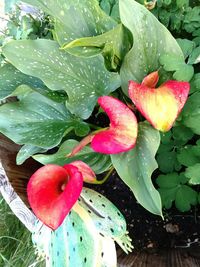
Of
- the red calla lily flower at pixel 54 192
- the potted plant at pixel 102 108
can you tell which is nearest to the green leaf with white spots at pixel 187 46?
the potted plant at pixel 102 108

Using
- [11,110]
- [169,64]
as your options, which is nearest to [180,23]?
[169,64]

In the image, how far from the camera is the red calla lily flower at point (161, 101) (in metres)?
0.49

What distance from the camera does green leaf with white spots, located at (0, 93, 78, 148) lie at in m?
0.58

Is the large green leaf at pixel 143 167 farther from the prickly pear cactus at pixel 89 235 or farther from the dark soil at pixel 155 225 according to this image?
the dark soil at pixel 155 225

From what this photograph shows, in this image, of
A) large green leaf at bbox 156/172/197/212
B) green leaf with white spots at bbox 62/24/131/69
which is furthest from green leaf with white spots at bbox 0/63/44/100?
large green leaf at bbox 156/172/197/212

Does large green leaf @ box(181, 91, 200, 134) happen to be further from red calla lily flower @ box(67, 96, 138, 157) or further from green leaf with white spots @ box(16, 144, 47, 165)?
green leaf with white spots @ box(16, 144, 47, 165)

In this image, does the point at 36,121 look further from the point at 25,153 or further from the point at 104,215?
the point at 104,215

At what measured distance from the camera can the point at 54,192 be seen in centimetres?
49

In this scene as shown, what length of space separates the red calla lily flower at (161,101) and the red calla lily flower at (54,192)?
0.09 m

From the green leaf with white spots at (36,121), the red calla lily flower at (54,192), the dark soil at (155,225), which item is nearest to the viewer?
the red calla lily flower at (54,192)

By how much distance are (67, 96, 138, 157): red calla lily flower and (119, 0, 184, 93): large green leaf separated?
82mm

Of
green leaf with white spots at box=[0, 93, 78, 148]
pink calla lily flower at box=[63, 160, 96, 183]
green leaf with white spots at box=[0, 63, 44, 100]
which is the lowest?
pink calla lily flower at box=[63, 160, 96, 183]

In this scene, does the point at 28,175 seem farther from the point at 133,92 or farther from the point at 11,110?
the point at 133,92

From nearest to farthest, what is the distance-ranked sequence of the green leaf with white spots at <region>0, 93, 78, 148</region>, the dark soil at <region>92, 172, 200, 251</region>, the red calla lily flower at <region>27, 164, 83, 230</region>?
1. the red calla lily flower at <region>27, 164, 83, 230</region>
2. the green leaf with white spots at <region>0, 93, 78, 148</region>
3. the dark soil at <region>92, 172, 200, 251</region>
